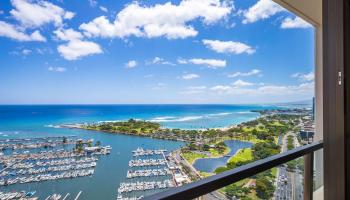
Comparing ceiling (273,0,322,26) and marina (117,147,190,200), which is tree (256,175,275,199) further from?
ceiling (273,0,322,26)

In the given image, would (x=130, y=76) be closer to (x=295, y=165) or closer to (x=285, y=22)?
(x=295, y=165)

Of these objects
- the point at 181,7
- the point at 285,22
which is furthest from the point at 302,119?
the point at 181,7

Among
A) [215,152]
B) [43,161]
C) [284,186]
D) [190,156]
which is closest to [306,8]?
[215,152]

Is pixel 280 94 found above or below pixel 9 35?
below

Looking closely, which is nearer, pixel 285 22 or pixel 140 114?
pixel 140 114

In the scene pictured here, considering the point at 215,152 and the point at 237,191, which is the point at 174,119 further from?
the point at 237,191

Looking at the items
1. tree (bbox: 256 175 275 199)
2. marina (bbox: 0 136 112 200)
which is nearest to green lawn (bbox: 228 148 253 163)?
tree (bbox: 256 175 275 199)

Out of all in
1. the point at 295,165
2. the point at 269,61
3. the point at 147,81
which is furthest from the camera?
the point at 269,61
